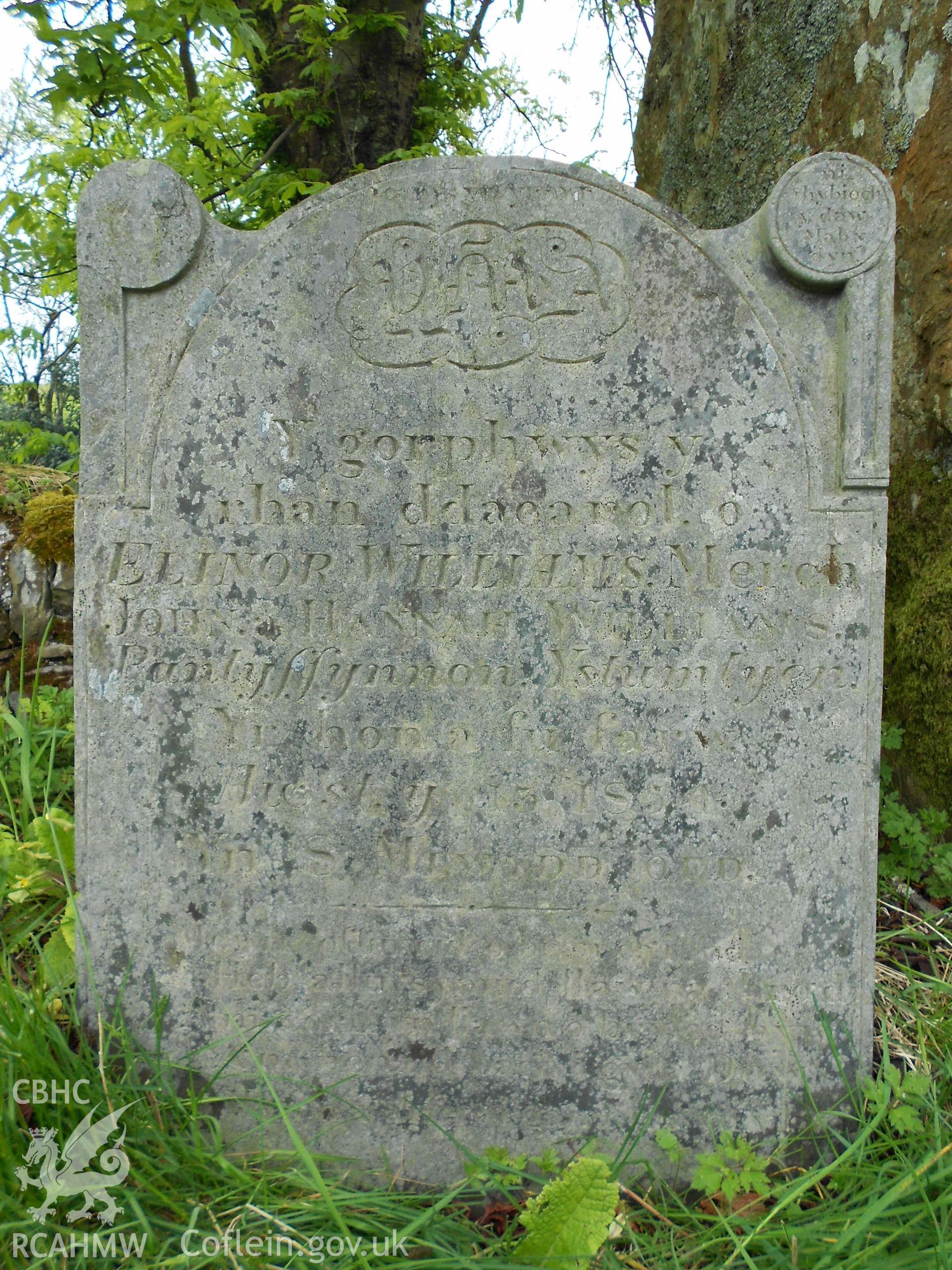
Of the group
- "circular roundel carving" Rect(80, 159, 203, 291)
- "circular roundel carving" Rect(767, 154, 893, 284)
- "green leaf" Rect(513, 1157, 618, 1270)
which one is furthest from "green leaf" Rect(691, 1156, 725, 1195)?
"circular roundel carving" Rect(80, 159, 203, 291)

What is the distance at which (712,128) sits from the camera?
3.76m

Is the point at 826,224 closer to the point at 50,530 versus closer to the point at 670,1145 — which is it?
the point at 670,1145

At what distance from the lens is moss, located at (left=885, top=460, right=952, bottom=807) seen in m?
2.64

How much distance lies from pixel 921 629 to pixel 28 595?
3.26 metres

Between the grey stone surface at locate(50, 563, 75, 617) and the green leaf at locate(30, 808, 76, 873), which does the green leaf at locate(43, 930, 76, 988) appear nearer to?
the green leaf at locate(30, 808, 76, 873)

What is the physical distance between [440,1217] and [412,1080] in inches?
11.9

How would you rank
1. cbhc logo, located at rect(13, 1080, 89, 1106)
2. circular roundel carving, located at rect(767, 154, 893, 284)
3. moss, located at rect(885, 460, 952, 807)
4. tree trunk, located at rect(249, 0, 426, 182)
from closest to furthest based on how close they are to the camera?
1. cbhc logo, located at rect(13, 1080, 89, 1106)
2. circular roundel carving, located at rect(767, 154, 893, 284)
3. moss, located at rect(885, 460, 952, 807)
4. tree trunk, located at rect(249, 0, 426, 182)

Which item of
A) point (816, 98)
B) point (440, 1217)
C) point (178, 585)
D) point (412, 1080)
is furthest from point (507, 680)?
point (816, 98)

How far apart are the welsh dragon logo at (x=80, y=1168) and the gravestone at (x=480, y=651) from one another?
302 millimetres

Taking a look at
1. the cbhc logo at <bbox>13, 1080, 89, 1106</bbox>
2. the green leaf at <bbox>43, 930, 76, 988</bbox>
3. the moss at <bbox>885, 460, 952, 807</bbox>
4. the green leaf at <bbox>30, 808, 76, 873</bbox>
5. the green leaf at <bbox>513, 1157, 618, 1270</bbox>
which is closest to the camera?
→ the green leaf at <bbox>513, 1157, 618, 1270</bbox>

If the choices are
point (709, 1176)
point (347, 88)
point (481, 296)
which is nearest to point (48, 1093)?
point (709, 1176)

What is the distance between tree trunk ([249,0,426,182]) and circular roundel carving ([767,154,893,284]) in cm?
432

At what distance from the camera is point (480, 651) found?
211cm

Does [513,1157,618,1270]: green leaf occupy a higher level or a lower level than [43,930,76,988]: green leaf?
lower
